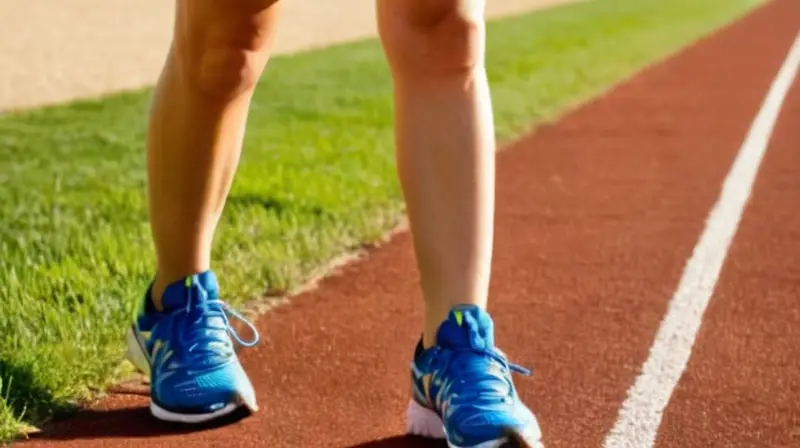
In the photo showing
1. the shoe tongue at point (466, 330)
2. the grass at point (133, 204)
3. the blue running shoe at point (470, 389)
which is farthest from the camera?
the grass at point (133, 204)

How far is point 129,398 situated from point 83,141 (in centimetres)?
424

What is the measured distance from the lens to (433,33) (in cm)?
284

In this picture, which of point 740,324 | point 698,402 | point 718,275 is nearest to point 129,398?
point 698,402

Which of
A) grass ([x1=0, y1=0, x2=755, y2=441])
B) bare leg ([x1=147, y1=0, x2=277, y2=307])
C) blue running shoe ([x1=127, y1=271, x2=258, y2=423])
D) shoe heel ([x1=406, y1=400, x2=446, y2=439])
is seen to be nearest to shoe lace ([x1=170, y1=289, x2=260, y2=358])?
blue running shoe ([x1=127, y1=271, x2=258, y2=423])

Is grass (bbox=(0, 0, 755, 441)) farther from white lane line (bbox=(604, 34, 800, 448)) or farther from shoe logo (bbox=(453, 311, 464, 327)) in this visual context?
white lane line (bbox=(604, 34, 800, 448))

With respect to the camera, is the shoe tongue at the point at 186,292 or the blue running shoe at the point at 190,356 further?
the shoe tongue at the point at 186,292

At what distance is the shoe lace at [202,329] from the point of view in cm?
307

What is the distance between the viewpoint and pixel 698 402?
328cm

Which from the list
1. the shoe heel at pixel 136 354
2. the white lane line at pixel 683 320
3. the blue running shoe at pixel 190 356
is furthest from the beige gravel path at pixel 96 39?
the blue running shoe at pixel 190 356

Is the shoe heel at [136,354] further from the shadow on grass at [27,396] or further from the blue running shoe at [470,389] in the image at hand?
the blue running shoe at [470,389]

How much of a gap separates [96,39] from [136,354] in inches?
458

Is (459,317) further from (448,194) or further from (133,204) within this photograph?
(133,204)

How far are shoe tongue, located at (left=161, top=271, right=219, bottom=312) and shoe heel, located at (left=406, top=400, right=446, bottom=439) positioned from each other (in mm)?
588

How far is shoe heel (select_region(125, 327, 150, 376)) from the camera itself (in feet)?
10.6
